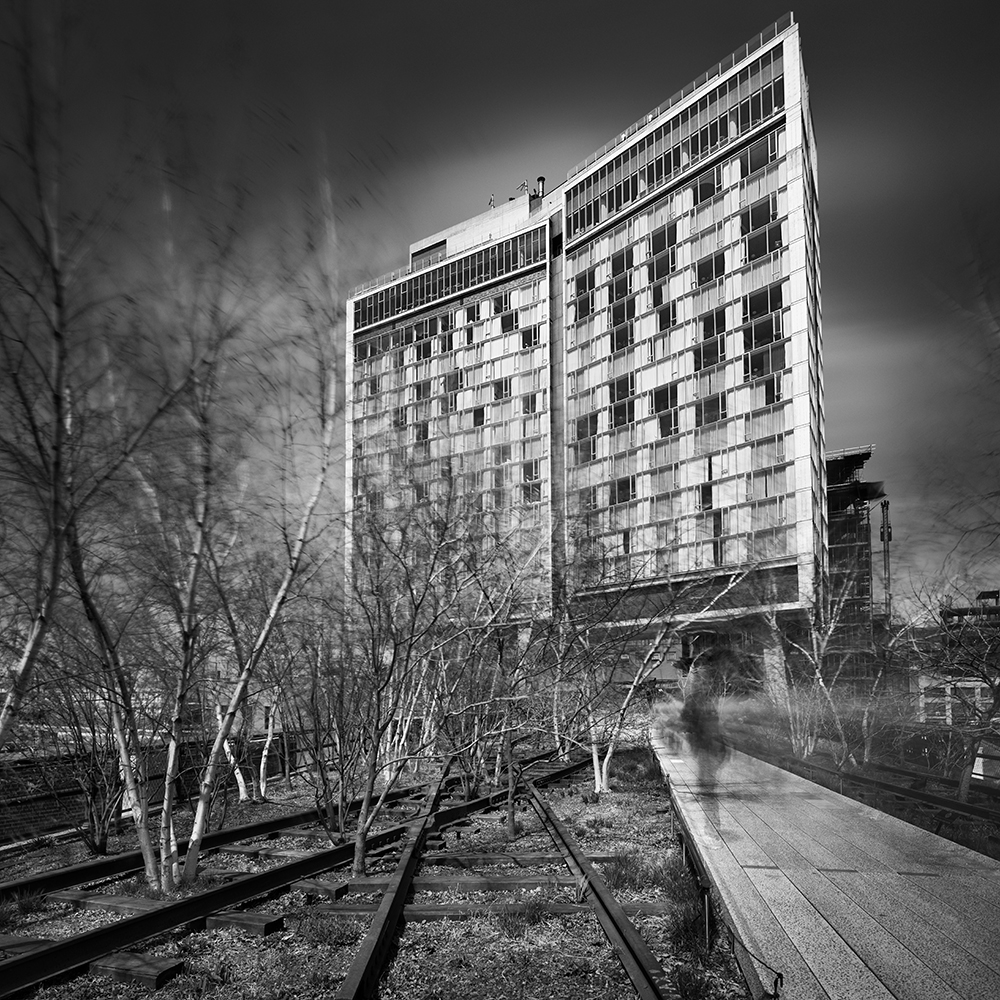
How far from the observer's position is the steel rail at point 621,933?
4.96 metres

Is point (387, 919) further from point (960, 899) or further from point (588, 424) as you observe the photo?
point (588, 424)

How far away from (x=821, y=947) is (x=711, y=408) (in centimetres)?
4103

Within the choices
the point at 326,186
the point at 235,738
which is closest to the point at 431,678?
the point at 235,738

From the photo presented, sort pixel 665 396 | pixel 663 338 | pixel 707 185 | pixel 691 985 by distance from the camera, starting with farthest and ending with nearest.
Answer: pixel 707 185
pixel 663 338
pixel 665 396
pixel 691 985

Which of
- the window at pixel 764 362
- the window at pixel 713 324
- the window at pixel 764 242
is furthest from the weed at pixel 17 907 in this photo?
the window at pixel 764 242

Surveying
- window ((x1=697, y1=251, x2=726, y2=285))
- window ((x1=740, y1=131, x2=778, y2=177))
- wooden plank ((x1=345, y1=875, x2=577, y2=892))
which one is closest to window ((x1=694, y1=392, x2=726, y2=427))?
window ((x1=697, y1=251, x2=726, y2=285))

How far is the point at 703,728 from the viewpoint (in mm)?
22594

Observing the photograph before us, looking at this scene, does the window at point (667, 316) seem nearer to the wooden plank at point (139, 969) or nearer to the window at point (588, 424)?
the window at point (588, 424)

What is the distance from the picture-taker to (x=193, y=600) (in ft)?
22.3

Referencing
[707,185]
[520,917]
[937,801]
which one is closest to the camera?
[520,917]

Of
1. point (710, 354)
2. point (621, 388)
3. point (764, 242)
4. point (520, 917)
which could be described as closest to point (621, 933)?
point (520, 917)

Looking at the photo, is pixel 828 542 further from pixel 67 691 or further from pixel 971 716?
pixel 67 691

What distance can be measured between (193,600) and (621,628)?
10.0 metres

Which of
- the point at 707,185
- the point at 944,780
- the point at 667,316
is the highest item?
the point at 707,185
